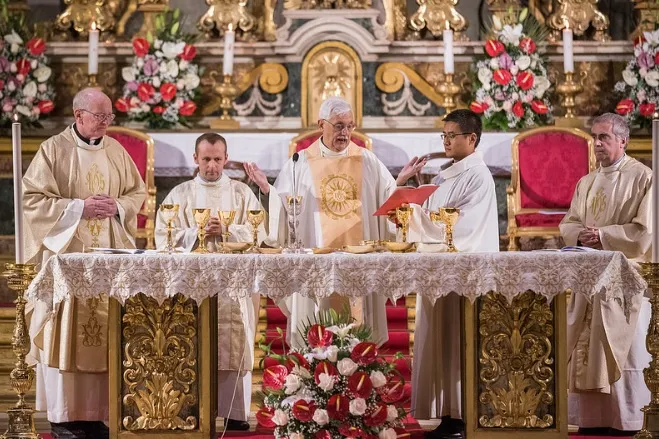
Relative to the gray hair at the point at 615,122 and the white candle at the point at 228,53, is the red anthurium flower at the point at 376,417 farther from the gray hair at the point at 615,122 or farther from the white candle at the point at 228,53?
the white candle at the point at 228,53

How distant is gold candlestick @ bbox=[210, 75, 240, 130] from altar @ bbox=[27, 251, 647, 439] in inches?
145

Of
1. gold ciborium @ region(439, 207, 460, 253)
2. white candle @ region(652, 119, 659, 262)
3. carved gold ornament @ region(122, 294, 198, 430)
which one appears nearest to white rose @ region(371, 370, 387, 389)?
gold ciborium @ region(439, 207, 460, 253)

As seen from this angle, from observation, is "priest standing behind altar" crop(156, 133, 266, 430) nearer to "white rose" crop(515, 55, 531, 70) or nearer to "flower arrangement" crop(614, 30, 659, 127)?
"white rose" crop(515, 55, 531, 70)

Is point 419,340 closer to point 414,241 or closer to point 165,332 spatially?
point 414,241

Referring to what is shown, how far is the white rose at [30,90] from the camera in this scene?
9.60 m

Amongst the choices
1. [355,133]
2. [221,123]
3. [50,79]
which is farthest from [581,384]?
[50,79]

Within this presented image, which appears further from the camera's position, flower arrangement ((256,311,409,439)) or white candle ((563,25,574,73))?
white candle ((563,25,574,73))

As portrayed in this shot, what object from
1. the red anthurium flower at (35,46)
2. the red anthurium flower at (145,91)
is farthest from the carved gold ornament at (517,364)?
the red anthurium flower at (35,46)

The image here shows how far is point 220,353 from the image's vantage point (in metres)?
6.94

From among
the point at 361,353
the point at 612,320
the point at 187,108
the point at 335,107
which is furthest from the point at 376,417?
the point at 187,108

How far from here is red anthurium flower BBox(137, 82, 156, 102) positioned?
31.4 ft

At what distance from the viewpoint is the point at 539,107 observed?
31.3 ft

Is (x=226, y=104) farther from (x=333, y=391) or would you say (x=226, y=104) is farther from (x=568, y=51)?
(x=333, y=391)

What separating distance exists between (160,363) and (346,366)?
1053 millimetres
